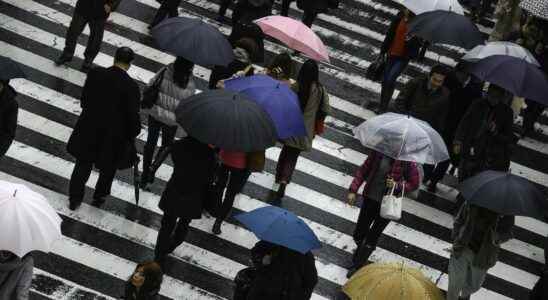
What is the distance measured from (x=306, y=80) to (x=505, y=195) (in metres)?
2.79

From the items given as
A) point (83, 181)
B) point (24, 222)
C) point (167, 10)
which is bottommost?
point (83, 181)

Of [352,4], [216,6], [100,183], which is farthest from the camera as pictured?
[352,4]

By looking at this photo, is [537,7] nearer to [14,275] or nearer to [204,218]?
[204,218]

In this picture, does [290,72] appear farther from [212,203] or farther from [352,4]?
[352,4]

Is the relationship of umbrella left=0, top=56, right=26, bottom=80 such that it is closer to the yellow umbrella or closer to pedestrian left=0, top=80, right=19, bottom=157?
pedestrian left=0, top=80, right=19, bottom=157

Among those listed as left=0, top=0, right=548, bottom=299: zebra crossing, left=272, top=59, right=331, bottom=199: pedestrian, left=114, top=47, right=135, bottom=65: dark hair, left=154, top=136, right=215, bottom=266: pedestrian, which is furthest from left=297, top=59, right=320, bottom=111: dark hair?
left=154, top=136, right=215, bottom=266: pedestrian

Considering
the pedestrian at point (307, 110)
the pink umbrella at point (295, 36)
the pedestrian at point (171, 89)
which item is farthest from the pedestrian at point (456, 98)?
the pedestrian at point (171, 89)

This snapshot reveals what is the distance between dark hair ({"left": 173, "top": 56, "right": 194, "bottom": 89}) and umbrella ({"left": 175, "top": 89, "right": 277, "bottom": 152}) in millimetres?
1380

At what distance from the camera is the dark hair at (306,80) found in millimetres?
11984

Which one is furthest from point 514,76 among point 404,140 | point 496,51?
point 404,140

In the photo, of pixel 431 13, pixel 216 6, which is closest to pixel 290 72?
pixel 431 13

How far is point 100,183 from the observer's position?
37.3 feet

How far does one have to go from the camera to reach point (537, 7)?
52.5 feet

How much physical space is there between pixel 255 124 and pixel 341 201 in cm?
349
